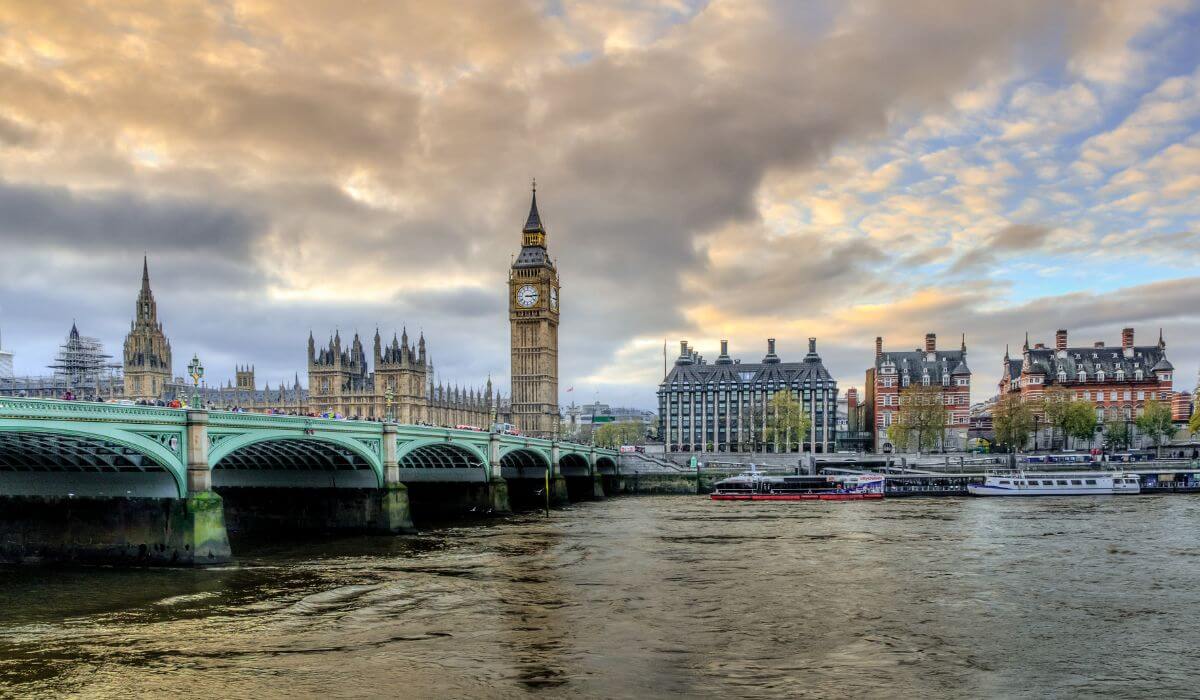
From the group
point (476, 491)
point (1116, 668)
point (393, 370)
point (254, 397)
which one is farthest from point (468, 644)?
point (254, 397)

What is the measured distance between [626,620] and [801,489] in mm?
67167

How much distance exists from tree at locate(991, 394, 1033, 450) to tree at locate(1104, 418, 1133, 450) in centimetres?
1000

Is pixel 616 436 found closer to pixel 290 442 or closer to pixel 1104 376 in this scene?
pixel 1104 376

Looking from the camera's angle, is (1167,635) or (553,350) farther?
(553,350)

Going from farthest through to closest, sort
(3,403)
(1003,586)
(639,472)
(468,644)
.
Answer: (639,472) → (1003,586) → (3,403) → (468,644)

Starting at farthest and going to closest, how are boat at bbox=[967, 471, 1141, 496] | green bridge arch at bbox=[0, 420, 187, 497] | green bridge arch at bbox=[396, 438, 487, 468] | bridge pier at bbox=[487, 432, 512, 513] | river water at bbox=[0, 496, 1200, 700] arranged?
boat at bbox=[967, 471, 1141, 496] → bridge pier at bbox=[487, 432, 512, 513] → green bridge arch at bbox=[396, 438, 487, 468] → green bridge arch at bbox=[0, 420, 187, 497] → river water at bbox=[0, 496, 1200, 700]

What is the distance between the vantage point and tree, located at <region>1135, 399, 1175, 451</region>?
379ft

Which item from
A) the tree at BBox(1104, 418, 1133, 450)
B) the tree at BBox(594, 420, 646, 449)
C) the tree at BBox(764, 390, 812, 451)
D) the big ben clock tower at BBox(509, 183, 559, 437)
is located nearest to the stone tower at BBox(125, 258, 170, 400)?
the big ben clock tower at BBox(509, 183, 559, 437)

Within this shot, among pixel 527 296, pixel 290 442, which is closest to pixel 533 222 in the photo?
pixel 527 296

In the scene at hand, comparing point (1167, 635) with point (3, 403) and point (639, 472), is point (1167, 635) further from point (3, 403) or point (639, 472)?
point (639, 472)

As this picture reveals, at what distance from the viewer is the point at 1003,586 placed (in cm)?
3503

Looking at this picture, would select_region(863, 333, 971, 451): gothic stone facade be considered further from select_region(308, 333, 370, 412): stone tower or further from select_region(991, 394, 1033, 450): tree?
select_region(308, 333, 370, 412): stone tower

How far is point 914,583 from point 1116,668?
40.4 feet

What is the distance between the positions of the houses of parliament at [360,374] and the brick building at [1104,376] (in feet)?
271
